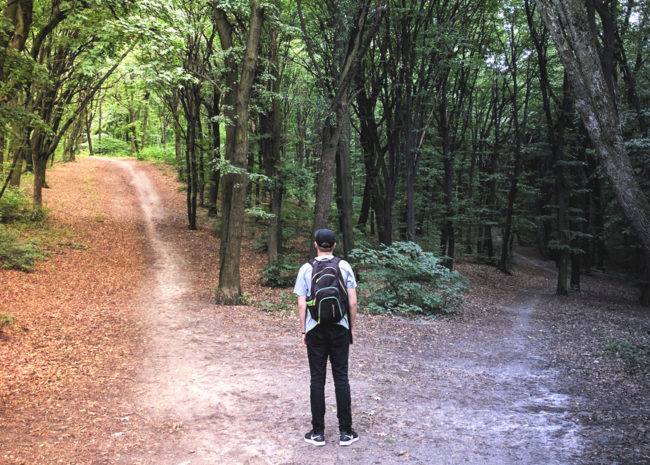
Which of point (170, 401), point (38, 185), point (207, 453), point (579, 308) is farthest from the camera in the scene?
point (38, 185)

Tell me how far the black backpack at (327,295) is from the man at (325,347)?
5 cm

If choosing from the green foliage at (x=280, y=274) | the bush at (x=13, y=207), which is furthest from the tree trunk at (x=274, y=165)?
the bush at (x=13, y=207)

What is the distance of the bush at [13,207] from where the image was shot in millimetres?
14734

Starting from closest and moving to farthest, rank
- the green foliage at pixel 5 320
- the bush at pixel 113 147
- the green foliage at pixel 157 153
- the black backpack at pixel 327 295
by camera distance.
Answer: the black backpack at pixel 327 295 < the green foliage at pixel 5 320 < the green foliage at pixel 157 153 < the bush at pixel 113 147

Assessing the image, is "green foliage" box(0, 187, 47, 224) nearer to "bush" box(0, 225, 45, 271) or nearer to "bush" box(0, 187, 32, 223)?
"bush" box(0, 187, 32, 223)

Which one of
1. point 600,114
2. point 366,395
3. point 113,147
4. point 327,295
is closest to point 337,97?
point 600,114

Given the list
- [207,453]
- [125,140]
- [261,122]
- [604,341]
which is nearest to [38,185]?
[261,122]

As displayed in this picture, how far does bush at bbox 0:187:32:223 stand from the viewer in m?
14.7

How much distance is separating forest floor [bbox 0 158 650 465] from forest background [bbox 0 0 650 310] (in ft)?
7.24

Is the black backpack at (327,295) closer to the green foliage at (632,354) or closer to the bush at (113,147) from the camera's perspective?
the green foliage at (632,354)

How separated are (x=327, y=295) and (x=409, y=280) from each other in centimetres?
742

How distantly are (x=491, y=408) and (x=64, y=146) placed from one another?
3909cm

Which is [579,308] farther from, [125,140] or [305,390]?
[125,140]

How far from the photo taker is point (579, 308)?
15.0m
